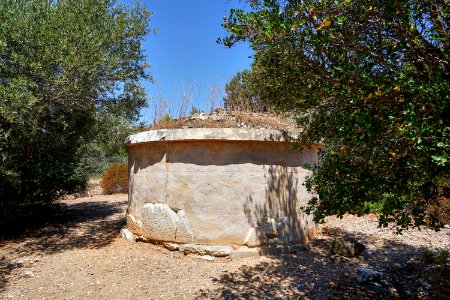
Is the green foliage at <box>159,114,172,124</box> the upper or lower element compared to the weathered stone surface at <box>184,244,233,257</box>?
upper

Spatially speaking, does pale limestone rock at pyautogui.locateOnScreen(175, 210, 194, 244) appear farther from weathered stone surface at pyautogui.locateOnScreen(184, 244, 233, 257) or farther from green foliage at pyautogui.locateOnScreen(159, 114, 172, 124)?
green foliage at pyautogui.locateOnScreen(159, 114, 172, 124)

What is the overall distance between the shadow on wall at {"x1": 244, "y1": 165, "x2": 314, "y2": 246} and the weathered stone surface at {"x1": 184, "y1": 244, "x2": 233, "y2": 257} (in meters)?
0.45

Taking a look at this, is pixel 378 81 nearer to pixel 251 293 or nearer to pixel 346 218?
pixel 251 293

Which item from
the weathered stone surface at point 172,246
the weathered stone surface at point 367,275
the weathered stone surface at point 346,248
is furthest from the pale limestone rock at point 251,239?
the weathered stone surface at point 367,275

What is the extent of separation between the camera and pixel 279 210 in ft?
20.7

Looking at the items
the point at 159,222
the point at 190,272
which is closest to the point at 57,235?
the point at 159,222

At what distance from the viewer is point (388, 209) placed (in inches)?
116

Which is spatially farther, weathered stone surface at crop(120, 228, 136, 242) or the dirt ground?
weathered stone surface at crop(120, 228, 136, 242)

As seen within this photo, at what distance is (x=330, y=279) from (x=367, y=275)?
57 centimetres

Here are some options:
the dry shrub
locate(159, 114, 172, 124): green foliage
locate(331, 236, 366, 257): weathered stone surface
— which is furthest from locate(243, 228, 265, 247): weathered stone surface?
the dry shrub

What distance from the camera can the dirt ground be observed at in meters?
4.80

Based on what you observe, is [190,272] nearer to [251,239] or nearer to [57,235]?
[251,239]

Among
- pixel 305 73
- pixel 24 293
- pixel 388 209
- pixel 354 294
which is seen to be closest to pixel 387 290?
pixel 354 294

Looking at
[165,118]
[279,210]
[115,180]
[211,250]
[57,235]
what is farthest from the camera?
[115,180]
